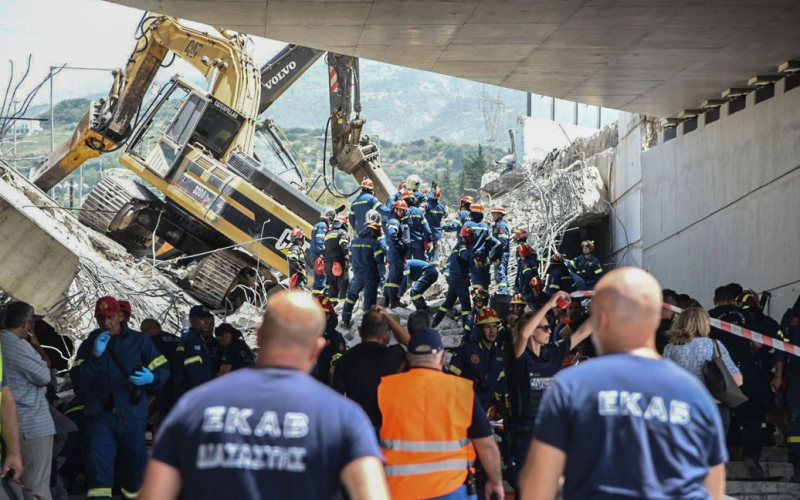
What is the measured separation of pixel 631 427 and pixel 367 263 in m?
13.8

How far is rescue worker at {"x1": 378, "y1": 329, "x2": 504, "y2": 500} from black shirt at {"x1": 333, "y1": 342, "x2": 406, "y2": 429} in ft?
5.06

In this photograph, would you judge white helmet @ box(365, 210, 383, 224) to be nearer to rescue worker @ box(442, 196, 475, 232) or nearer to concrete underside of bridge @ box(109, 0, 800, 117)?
rescue worker @ box(442, 196, 475, 232)

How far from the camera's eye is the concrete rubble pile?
15.4 m

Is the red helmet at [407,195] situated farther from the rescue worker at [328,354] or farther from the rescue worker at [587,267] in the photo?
the rescue worker at [328,354]

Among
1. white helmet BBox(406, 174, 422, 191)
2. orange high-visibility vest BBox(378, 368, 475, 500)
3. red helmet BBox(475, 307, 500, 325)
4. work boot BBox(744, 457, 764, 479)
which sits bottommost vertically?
work boot BBox(744, 457, 764, 479)

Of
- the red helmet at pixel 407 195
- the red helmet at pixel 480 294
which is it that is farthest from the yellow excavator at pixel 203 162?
the red helmet at pixel 480 294

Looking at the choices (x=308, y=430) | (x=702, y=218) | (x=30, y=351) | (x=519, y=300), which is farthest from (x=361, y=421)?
(x=702, y=218)

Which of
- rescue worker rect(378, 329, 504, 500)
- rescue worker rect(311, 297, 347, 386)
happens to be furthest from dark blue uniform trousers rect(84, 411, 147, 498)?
rescue worker rect(378, 329, 504, 500)

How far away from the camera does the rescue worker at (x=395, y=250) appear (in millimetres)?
17297

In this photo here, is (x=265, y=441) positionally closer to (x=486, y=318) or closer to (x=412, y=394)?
(x=412, y=394)

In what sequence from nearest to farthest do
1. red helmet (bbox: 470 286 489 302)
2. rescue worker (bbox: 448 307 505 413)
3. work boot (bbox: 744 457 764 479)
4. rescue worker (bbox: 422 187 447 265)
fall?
1. rescue worker (bbox: 448 307 505 413)
2. work boot (bbox: 744 457 764 479)
3. red helmet (bbox: 470 286 489 302)
4. rescue worker (bbox: 422 187 447 265)

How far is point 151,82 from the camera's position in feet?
75.2

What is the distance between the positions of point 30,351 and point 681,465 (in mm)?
5698

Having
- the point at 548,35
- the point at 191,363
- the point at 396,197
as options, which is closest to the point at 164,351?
the point at 191,363
